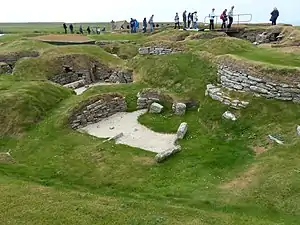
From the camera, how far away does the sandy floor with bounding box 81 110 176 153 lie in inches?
763

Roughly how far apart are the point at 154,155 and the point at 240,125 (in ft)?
15.4

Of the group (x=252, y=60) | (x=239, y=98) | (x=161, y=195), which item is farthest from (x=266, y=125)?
(x=161, y=195)

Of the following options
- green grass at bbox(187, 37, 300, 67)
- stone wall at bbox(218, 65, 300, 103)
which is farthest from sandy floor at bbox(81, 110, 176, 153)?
green grass at bbox(187, 37, 300, 67)

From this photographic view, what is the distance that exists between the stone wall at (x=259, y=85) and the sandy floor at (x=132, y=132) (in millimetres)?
4608

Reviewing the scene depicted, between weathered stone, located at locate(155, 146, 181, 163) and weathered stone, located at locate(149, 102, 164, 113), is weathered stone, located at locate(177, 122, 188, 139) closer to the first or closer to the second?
weathered stone, located at locate(155, 146, 181, 163)

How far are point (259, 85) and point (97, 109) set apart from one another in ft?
31.5

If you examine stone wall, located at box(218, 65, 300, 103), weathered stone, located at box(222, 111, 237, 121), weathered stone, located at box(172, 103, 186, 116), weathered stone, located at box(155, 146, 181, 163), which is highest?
stone wall, located at box(218, 65, 300, 103)

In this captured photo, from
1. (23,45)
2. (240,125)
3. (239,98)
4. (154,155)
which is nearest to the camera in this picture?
(154,155)

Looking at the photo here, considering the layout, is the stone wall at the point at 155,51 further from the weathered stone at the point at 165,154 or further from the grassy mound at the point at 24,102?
the weathered stone at the point at 165,154

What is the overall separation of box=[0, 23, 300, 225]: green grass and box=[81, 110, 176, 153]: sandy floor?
2.32 ft

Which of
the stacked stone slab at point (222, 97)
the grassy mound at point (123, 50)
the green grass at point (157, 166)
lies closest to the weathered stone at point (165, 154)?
the green grass at point (157, 166)

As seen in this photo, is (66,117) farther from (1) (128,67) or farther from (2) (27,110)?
(1) (128,67)

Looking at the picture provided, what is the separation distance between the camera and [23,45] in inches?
1593

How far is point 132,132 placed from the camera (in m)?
21.2
